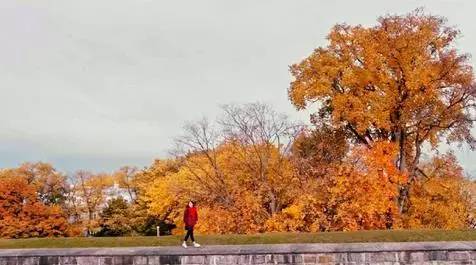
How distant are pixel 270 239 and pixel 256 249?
1.70 m

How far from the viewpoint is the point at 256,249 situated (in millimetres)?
15547

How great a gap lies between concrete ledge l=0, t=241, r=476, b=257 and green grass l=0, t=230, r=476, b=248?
1.10 meters

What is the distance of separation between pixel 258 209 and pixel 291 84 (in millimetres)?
6611

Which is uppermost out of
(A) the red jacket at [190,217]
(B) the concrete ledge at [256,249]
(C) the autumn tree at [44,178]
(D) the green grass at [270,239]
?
(C) the autumn tree at [44,178]

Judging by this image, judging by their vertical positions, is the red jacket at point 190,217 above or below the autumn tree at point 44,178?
below

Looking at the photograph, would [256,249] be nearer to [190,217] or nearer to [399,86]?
[190,217]

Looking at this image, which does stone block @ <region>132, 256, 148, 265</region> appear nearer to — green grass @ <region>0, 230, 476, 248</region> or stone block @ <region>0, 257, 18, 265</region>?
green grass @ <region>0, 230, 476, 248</region>

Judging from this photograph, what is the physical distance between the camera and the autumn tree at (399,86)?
25609 mm

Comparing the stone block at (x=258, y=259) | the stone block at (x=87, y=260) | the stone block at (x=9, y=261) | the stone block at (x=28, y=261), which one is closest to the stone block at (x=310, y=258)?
the stone block at (x=258, y=259)

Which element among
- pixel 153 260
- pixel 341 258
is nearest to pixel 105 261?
pixel 153 260

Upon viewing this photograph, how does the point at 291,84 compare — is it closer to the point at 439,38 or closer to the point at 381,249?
the point at 439,38

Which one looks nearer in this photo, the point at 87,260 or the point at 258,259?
the point at 258,259

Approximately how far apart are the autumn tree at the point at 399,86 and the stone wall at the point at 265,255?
11133mm

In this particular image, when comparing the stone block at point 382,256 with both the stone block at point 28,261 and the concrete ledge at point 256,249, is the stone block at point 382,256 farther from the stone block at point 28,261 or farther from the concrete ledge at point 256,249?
the stone block at point 28,261
